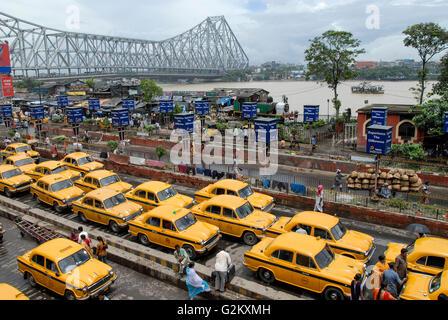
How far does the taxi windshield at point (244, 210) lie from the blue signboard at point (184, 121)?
10.6 m

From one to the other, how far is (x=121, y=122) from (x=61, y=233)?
628 inches

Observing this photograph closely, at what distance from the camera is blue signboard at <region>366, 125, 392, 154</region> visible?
580 inches

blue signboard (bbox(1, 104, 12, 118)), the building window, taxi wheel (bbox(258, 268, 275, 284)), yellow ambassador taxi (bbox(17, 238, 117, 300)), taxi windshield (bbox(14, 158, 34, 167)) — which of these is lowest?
taxi wheel (bbox(258, 268, 275, 284))

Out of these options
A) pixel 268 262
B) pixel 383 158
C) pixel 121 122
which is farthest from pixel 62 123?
pixel 268 262

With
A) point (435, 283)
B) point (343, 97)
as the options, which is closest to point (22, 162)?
point (435, 283)

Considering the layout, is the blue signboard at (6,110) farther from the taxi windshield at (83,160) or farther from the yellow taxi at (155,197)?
the yellow taxi at (155,197)

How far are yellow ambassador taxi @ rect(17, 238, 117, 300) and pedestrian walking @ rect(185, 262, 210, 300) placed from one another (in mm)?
2342

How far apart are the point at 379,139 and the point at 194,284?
10.7m

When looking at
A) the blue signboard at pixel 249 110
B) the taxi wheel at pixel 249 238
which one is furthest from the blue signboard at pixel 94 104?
the taxi wheel at pixel 249 238

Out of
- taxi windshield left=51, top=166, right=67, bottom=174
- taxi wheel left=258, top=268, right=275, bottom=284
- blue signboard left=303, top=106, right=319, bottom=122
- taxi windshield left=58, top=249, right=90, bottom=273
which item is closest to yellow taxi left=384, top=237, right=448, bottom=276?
taxi wheel left=258, top=268, right=275, bottom=284

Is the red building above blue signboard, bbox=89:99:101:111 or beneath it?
beneath

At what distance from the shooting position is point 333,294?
8.58m

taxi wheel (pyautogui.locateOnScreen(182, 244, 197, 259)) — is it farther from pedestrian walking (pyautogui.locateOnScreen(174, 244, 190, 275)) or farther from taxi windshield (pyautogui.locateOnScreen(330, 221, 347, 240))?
taxi windshield (pyautogui.locateOnScreen(330, 221, 347, 240))

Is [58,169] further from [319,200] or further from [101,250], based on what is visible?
[319,200]
